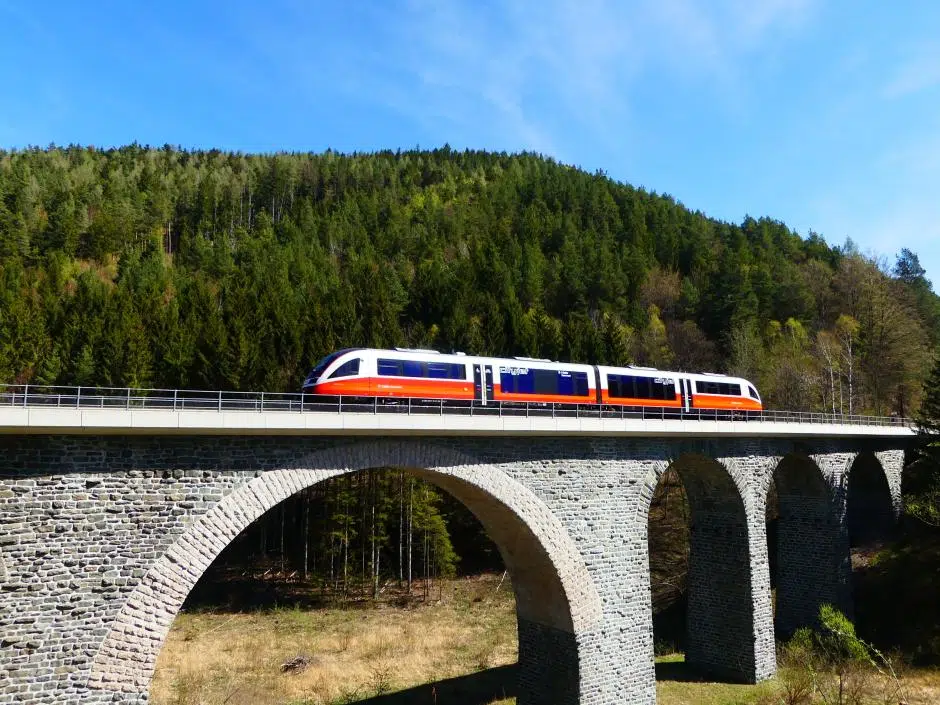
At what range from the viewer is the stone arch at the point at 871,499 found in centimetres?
2947

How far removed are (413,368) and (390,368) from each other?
0.72m

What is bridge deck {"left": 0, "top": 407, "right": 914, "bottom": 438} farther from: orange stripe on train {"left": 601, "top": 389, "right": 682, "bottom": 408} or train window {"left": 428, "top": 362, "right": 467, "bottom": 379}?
train window {"left": 428, "top": 362, "right": 467, "bottom": 379}

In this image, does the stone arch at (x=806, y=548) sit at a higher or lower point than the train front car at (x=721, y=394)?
lower

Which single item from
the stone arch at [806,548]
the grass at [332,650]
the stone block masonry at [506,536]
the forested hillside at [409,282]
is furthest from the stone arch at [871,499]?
the grass at [332,650]

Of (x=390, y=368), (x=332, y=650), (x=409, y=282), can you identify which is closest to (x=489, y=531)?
(x=390, y=368)

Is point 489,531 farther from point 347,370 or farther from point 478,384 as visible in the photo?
point 347,370

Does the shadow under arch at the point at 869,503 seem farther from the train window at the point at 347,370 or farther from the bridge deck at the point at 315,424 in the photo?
the train window at the point at 347,370

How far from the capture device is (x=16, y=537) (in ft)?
32.4

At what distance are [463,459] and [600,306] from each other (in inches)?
1951

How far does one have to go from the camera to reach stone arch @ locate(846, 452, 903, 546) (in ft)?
96.7

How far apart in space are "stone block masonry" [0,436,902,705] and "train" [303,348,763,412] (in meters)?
2.57

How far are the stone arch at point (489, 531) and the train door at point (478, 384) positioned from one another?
146 inches

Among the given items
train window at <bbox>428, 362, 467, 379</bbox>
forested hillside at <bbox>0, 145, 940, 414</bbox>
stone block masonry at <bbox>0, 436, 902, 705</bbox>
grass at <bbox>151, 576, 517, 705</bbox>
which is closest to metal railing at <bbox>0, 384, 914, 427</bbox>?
stone block masonry at <bbox>0, 436, 902, 705</bbox>

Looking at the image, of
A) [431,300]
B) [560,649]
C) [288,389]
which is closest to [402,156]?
[431,300]
